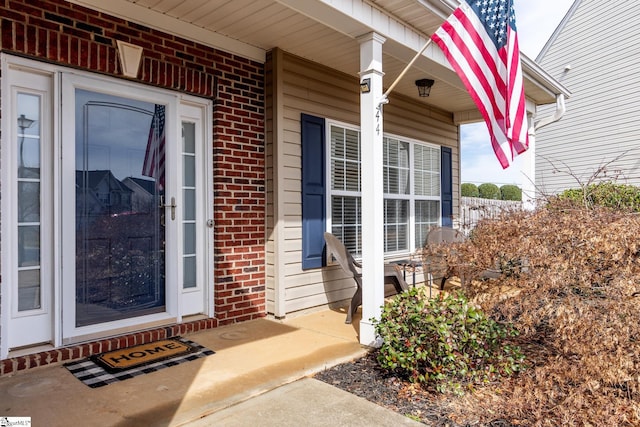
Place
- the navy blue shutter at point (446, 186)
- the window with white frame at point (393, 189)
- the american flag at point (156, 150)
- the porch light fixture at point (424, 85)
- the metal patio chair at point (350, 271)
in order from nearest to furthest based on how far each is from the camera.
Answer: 1. the american flag at point (156, 150)
2. the metal patio chair at point (350, 271)
3. the window with white frame at point (393, 189)
4. the porch light fixture at point (424, 85)
5. the navy blue shutter at point (446, 186)

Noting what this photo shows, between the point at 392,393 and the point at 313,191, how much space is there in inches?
89.7

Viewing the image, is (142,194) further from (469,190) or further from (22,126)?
(469,190)

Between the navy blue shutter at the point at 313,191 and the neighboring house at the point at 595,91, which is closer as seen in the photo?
the navy blue shutter at the point at 313,191

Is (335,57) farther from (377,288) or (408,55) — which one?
(377,288)

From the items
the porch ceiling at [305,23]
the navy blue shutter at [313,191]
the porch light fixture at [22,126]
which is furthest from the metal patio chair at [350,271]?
the porch light fixture at [22,126]

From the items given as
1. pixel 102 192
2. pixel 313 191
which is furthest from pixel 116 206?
pixel 313 191

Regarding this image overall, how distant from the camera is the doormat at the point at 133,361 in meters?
2.69

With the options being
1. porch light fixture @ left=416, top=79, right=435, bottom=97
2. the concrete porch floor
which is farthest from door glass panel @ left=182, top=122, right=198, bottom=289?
porch light fixture @ left=416, top=79, right=435, bottom=97

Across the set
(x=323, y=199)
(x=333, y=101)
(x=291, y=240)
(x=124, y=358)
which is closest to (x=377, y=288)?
(x=291, y=240)

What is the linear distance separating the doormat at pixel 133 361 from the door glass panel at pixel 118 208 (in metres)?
0.31

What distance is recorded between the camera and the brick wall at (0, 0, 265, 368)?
2.94 m

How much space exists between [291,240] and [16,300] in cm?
219

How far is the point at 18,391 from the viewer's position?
2.44m

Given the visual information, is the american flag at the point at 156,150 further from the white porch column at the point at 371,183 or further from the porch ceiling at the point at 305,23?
the white porch column at the point at 371,183
